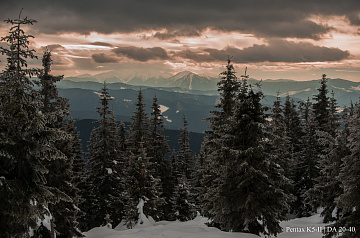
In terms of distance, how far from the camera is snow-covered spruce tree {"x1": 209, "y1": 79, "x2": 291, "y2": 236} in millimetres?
13508

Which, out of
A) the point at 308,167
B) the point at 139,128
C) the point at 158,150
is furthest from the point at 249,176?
the point at 158,150

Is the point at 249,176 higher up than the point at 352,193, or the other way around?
the point at 352,193

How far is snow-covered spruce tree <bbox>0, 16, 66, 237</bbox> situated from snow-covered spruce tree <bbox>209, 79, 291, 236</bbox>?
912 cm

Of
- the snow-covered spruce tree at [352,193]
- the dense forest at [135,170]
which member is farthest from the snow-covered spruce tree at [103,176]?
the snow-covered spruce tree at [352,193]

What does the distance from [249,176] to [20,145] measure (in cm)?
1079

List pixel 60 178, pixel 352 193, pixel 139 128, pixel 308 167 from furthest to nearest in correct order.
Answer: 1. pixel 139 128
2. pixel 308 167
3. pixel 60 178
4. pixel 352 193

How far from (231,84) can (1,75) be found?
14942 mm

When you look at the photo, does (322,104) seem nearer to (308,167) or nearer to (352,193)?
(308,167)

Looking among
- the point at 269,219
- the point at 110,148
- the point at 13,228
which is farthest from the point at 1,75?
the point at 110,148

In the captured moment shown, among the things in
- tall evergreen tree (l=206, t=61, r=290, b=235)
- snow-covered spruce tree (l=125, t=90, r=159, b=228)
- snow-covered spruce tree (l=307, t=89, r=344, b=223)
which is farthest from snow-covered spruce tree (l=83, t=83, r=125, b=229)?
snow-covered spruce tree (l=307, t=89, r=344, b=223)

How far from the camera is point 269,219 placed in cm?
1384

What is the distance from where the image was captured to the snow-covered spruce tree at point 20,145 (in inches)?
312

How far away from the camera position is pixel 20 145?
8.27 metres

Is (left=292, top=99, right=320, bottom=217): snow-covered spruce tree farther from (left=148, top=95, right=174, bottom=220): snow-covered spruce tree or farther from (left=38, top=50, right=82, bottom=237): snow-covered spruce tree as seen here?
(left=38, top=50, right=82, bottom=237): snow-covered spruce tree
